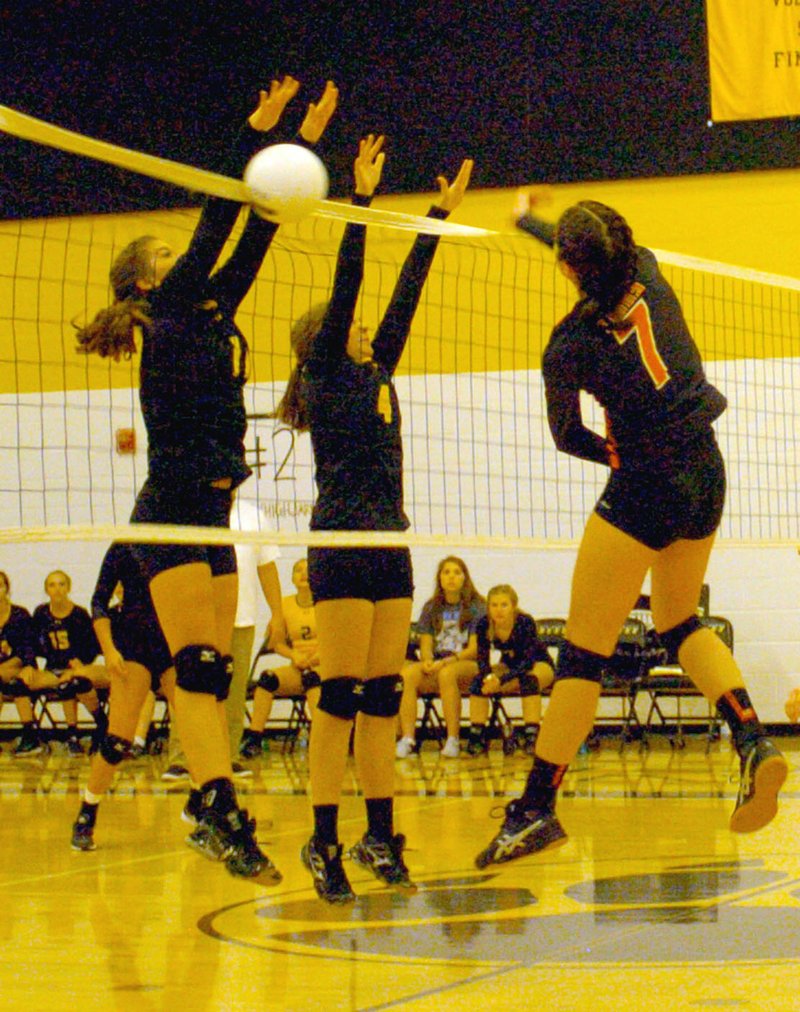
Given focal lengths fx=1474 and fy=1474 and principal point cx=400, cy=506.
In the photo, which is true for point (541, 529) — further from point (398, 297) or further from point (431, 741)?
point (398, 297)

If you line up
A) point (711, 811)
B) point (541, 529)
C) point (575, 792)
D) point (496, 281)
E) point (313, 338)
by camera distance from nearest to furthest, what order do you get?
point (313, 338), point (711, 811), point (575, 792), point (541, 529), point (496, 281)

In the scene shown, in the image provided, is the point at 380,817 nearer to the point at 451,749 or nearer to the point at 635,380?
the point at 635,380

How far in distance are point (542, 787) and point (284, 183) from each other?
1994 mm

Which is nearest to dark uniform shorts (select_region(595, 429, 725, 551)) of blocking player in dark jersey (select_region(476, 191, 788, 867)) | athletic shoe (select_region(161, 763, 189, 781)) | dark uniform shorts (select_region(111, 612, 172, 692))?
blocking player in dark jersey (select_region(476, 191, 788, 867))

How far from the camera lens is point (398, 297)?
540 centimetres

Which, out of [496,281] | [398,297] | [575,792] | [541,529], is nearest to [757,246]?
[496,281]

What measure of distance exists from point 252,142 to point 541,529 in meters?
6.82

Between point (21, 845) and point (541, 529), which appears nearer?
point (21, 845)

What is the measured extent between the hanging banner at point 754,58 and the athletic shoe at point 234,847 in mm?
9804

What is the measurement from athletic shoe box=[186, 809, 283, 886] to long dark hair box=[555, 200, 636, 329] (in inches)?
73.1

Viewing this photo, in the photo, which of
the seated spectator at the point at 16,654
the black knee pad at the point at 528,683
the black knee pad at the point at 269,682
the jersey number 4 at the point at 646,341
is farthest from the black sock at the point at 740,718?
the seated spectator at the point at 16,654

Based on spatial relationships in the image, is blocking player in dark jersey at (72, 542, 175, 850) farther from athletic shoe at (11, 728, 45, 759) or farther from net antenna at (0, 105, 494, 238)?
athletic shoe at (11, 728, 45, 759)

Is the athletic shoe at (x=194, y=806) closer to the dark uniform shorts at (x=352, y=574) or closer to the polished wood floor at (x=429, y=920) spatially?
the polished wood floor at (x=429, y=920)

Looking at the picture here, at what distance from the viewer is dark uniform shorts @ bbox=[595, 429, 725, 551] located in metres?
4.30
